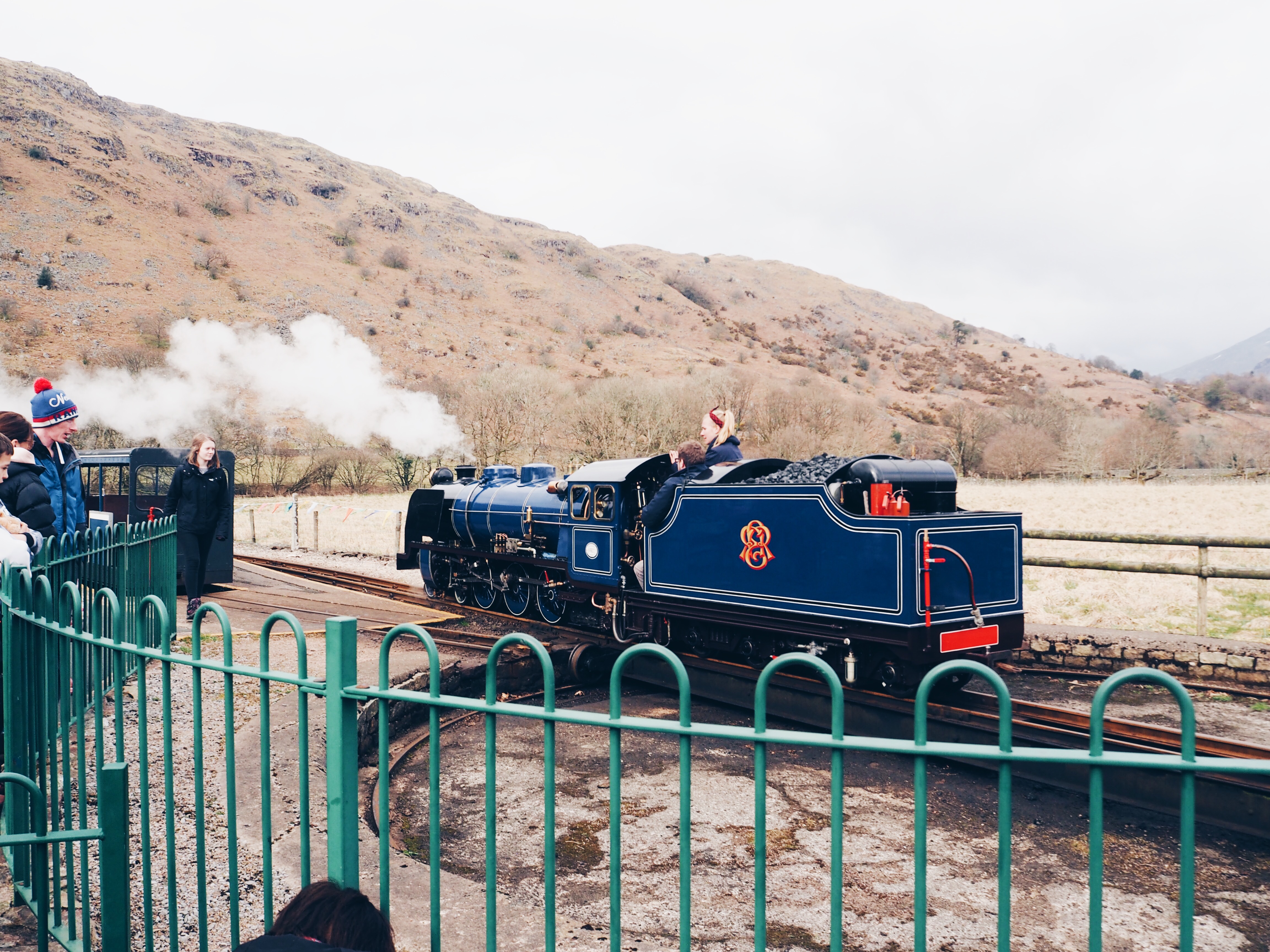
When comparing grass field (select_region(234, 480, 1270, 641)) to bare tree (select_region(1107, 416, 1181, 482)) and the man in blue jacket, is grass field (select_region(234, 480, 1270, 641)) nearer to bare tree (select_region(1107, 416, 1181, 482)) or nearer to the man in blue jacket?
bare tree (select_region(1107, 416, 1181, 482))

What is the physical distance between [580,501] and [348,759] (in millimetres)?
7308

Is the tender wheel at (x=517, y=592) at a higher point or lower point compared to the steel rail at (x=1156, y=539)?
lower

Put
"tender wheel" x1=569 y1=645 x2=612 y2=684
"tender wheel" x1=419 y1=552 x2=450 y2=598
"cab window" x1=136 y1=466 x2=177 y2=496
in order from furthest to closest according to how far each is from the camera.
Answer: "tender wheel" x1=419 y1=552 x2=450 y2=598
"cab window" x1=136 y1=466 x2=177 y2=496
"tender wheel" x1=569 y1=645 x2=612 y2=684

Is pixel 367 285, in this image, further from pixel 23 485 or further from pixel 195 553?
pixel 23 485

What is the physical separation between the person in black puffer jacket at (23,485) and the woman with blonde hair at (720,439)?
531 cm

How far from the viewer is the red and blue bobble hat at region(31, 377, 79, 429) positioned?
226 inches

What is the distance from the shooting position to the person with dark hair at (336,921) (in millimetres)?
1845

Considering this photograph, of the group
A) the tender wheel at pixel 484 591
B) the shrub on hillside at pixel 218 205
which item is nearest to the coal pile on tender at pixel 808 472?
the tender wheel at pixel 484 591

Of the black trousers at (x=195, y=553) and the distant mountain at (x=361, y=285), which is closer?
the black trousers at (x=195, y=553)

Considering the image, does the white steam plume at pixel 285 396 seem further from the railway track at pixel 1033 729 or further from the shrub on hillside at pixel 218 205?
the shrub on hillside at pixel 218 205

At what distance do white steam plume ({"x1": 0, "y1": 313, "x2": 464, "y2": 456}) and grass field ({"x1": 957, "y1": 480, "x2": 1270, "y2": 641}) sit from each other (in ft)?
41.5

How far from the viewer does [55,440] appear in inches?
230

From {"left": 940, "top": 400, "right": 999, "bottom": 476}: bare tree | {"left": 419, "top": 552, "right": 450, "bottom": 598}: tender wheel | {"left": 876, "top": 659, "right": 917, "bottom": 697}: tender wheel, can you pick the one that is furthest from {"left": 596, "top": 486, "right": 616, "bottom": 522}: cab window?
{"left": 940, "top": 400, "right": 999, "bottom": 476}: bare tree

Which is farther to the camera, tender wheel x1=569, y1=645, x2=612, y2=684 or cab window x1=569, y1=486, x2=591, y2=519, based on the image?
cab window x1=569, y1=486, x2=591, y2=519
